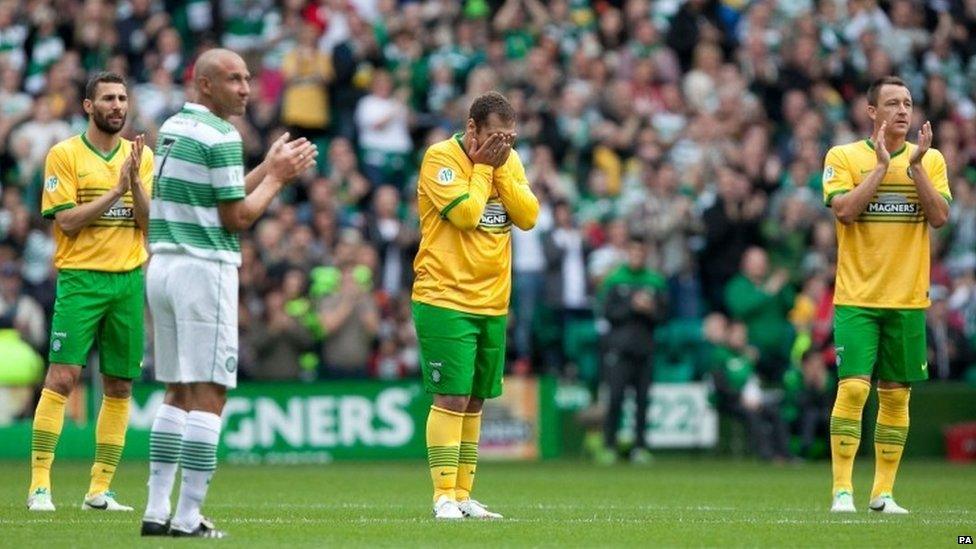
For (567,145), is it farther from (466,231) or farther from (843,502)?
(466,231)

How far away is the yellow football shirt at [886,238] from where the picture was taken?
516 inches

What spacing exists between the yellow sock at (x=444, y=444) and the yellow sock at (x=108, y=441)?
8.17 ft

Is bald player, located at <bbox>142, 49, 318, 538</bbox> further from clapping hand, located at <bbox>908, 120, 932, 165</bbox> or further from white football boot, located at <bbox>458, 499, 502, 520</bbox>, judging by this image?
clapping hand, located at <bbox>908, 120, 932, 165</bbox>

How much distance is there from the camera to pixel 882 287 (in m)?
13.1

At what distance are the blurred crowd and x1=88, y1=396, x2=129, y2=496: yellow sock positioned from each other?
29.1 ft

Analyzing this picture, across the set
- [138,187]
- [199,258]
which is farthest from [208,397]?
[138,187]

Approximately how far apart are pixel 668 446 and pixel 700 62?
6493mm

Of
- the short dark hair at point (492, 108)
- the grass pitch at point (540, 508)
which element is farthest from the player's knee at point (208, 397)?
the short dark hair at point (492, 108)

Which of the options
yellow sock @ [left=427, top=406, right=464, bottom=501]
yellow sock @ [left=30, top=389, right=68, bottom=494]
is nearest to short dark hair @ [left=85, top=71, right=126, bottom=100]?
yellow sock @ [left=30, top=389, right=68, bottom=494]

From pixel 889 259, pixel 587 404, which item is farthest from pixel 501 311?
pixel 587 404

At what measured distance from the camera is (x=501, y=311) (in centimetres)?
1246

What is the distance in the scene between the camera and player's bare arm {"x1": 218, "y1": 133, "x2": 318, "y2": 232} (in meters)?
10.1

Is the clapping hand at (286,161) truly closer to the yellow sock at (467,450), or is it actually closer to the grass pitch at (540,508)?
the grass pitch at (540,508)

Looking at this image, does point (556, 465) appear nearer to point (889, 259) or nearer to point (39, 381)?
point (39, 381)
